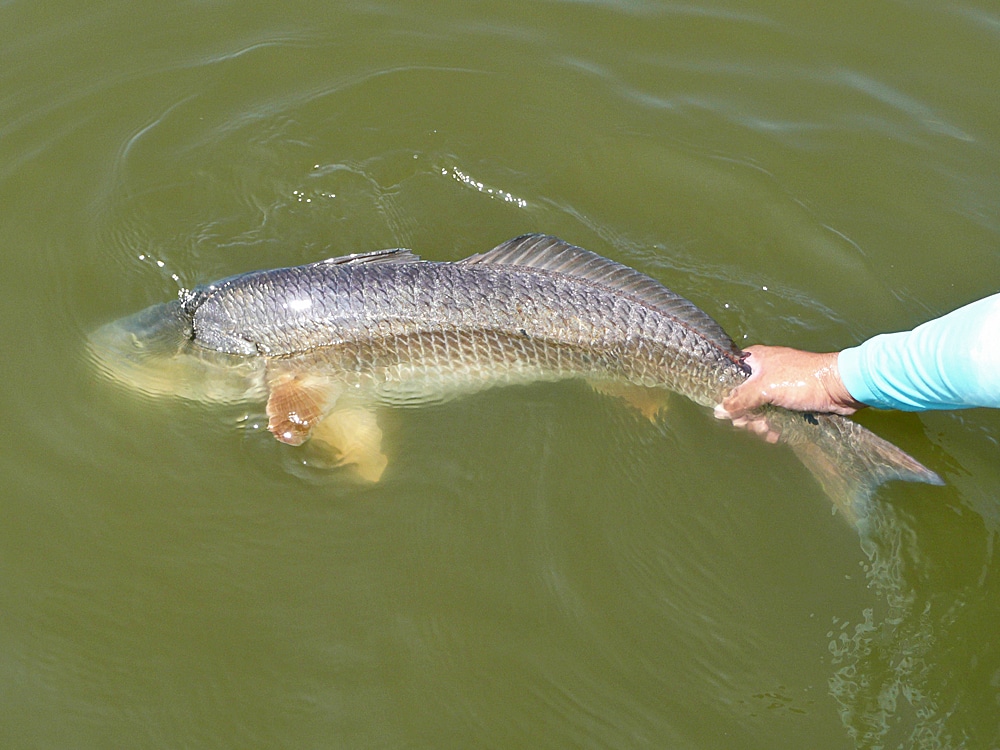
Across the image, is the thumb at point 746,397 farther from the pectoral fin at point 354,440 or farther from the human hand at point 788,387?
the pectoral fin at point 354,440

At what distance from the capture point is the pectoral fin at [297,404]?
4.17 m

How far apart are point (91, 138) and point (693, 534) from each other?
15.0 ft

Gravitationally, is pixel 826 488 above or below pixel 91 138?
below

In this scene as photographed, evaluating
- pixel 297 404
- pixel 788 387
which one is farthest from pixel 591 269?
pixel 297 404

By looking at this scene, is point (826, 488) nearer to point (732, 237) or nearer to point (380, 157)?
point (732, 237)

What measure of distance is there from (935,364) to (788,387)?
0.72 m

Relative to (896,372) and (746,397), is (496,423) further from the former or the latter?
(896,372)

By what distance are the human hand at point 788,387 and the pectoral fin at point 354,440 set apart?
1629 millimetres

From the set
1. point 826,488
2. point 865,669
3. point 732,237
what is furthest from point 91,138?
point 865,669

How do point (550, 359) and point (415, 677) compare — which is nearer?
point (415, 677)

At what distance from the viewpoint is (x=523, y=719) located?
3.35 meters

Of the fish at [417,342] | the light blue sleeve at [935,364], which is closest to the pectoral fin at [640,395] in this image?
the fish at [417,342]

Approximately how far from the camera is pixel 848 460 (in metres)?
3.75

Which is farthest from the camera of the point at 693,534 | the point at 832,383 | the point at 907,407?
the point at 693,534
